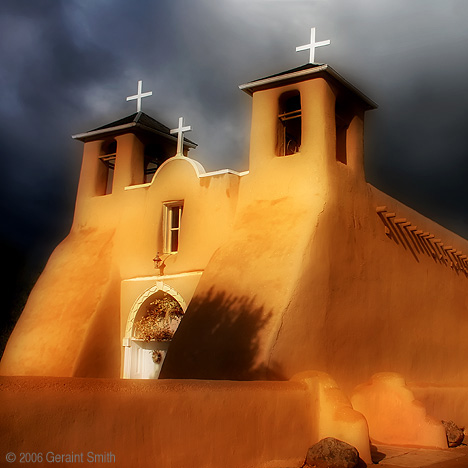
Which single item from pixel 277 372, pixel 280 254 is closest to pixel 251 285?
pixel 280 254

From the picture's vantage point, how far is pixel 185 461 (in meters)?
7.01

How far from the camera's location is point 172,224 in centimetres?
1455

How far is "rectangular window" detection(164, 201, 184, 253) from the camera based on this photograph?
1434 centimetres

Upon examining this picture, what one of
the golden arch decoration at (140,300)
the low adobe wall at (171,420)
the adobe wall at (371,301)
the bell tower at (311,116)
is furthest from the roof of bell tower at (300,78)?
the low adobe wall at (171,420)

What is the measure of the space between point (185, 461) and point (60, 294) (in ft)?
28.0

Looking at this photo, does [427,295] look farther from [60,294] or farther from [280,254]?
[60,294]

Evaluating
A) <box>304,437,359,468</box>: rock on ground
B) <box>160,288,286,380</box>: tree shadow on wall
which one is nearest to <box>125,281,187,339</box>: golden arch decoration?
<box>160,288,286,380</box>: tree shadow on wall

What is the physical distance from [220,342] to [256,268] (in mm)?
1572

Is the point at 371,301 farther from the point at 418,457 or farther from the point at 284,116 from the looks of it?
the point at 284,116

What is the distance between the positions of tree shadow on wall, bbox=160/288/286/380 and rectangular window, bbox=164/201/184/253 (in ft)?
9.15

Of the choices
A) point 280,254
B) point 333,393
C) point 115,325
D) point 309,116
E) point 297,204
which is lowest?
point 333,393

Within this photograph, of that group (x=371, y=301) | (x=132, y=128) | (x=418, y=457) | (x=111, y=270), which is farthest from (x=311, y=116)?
(x=418, y=457)

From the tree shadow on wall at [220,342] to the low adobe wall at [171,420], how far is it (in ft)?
3.97

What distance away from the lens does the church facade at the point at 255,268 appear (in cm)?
1123
